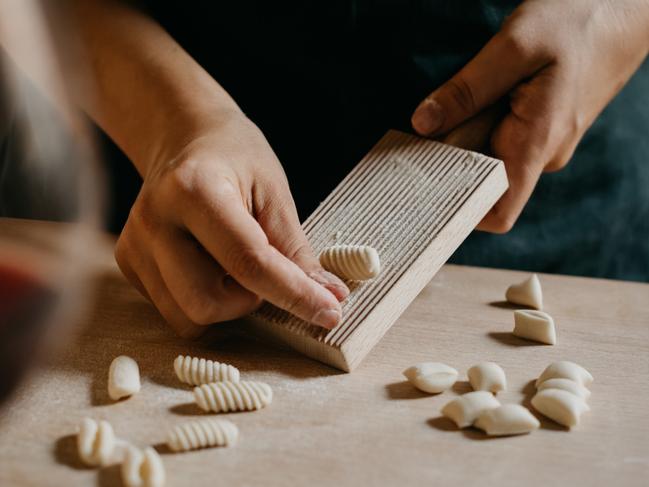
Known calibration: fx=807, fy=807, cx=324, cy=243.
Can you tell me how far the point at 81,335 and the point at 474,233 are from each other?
70cm

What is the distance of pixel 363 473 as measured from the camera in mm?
771

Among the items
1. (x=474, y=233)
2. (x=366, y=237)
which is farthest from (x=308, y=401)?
(x=474, y=233)

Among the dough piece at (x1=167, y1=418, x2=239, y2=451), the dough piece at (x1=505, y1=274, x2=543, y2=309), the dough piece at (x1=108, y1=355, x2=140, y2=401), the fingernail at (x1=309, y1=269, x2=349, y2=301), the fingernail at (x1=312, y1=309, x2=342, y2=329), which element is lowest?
the dough piece at (x1=108, y1=355, x2=140, y2=401)

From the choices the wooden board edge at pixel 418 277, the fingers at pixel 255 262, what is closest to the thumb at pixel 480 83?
the wooden board edge at pixel 418 277

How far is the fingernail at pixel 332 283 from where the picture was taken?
936 mm

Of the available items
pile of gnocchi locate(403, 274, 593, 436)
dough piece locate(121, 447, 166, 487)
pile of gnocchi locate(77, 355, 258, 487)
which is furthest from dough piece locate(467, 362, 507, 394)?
dough piece locate(121, 447, 166, 487)

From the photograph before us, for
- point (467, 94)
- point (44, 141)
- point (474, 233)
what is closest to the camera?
point (44, 141)

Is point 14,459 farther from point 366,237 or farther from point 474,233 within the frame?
point 474,233

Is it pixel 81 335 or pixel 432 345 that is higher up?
pixel 432 345

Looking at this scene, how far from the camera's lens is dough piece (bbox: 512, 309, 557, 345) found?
1.01 m

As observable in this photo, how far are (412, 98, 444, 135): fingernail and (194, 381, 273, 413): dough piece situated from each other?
1.51 ft

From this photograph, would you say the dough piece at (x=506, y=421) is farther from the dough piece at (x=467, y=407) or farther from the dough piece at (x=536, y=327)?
the dough piece at (x=536, y=327)

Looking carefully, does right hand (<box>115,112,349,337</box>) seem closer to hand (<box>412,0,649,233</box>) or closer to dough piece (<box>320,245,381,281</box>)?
dough piece (<box>320,245,381,281</box>)

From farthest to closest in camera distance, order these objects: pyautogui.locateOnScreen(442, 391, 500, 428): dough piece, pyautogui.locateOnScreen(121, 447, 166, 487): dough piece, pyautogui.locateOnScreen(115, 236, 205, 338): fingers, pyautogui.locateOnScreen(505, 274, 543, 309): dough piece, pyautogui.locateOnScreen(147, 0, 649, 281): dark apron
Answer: pyautogui.locateOnScreen(147, 0, 649, 281): dark apron, pyautogui.locateOnScreen(505, 274, 543, 309): dough piece, pyautogui.locateOnScreen(115, 236, 205, 338): fingers, pyautogui.locateOnScreen(442, 391, 500, 428): dough piece, pyautogui.locateOnScreen(121, 447, 166, 487): dough piece
